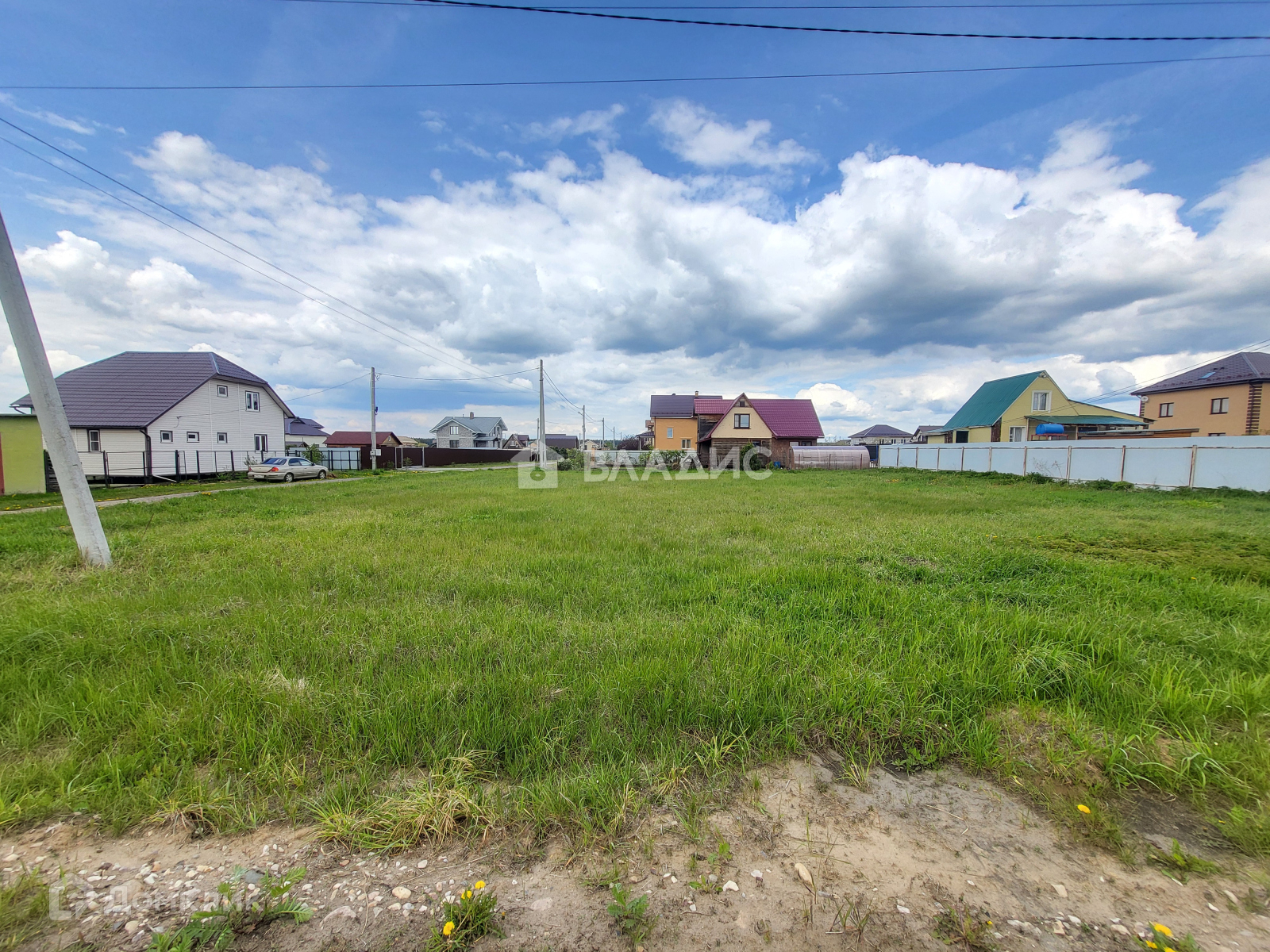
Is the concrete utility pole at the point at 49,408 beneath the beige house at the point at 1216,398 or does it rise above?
beneath

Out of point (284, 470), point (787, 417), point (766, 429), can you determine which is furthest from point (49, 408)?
point (787, 417)

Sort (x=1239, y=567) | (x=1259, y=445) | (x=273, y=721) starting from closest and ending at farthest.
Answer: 1. (x=273, y=721)
2. (x=1239, y=567)
3. (x=1259, y=445)

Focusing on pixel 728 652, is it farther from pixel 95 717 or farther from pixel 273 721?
pixel 95 717

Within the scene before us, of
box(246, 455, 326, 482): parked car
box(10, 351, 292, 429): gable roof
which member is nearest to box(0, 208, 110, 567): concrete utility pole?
box(246, 455, 326, 482): parked car

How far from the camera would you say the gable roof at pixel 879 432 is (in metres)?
67.8

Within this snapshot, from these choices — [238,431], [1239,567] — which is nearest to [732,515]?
[1239,567]

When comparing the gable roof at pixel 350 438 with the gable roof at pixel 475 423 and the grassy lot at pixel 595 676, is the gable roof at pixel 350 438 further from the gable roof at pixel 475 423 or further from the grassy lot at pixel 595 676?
the grassy lot at pixel 595 676

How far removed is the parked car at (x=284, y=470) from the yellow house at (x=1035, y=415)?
130 feet

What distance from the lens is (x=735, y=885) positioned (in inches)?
65.5

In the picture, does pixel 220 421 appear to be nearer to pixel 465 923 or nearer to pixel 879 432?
pixel 465 923

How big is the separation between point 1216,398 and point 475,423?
6942cm

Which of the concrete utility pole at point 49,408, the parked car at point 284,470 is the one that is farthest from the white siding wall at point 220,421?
the concrete utility pole at point 49,408

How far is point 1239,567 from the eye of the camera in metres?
5.17

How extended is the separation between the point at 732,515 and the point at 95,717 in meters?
8.54
